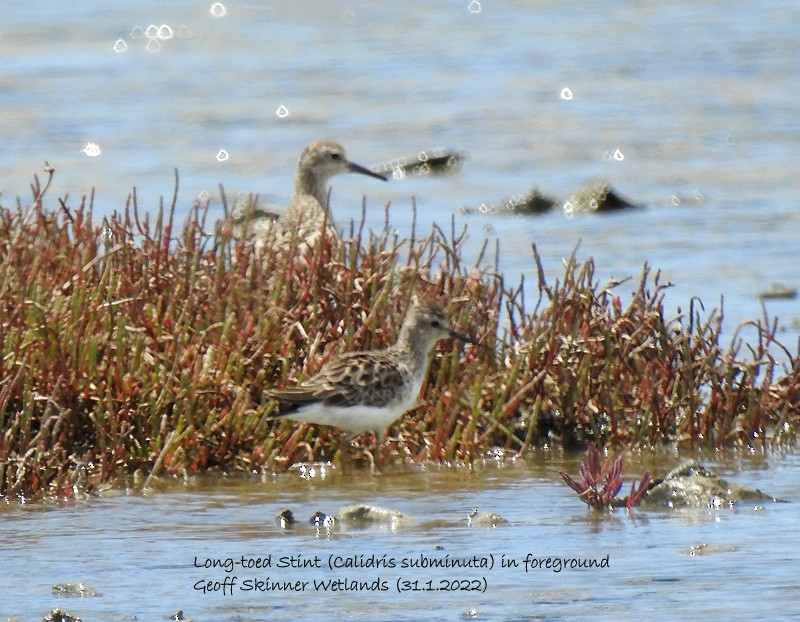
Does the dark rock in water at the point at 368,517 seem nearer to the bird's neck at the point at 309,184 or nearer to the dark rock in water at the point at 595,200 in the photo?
the bird's neck at the point at 309,184

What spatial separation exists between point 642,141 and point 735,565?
1682 centimetres

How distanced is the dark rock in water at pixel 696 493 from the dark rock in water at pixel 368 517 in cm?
111

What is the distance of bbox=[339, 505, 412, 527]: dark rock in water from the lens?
794cm

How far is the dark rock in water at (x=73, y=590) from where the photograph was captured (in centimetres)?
683

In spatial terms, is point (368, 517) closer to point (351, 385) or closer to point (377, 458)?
point (351, 385)

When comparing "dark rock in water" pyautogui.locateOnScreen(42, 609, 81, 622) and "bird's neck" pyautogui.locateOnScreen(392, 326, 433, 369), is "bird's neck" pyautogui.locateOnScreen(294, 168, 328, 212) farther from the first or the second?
"dark rock in water" pyautogui.locateOnScreen(42, 609, 81, 622)

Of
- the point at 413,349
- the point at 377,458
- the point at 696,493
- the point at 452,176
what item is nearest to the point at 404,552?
the point at 696,493

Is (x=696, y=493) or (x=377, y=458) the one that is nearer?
(x=696, y=493)

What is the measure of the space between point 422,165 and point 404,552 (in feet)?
48.3

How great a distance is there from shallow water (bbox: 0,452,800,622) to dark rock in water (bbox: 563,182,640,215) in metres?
9.75

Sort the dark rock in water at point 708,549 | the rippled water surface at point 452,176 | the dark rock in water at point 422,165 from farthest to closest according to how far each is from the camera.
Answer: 1. the dark rock in water at point 422,165
2. the dark rock in water at point 708,549
3. the rippled water surface at point 452,176

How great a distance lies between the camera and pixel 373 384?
9.04m

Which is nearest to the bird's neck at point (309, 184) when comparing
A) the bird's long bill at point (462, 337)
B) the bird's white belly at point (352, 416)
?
the bird's long bill at point (462, 337)

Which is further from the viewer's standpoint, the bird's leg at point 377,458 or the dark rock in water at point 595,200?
the dark rock in water at point 595,200
